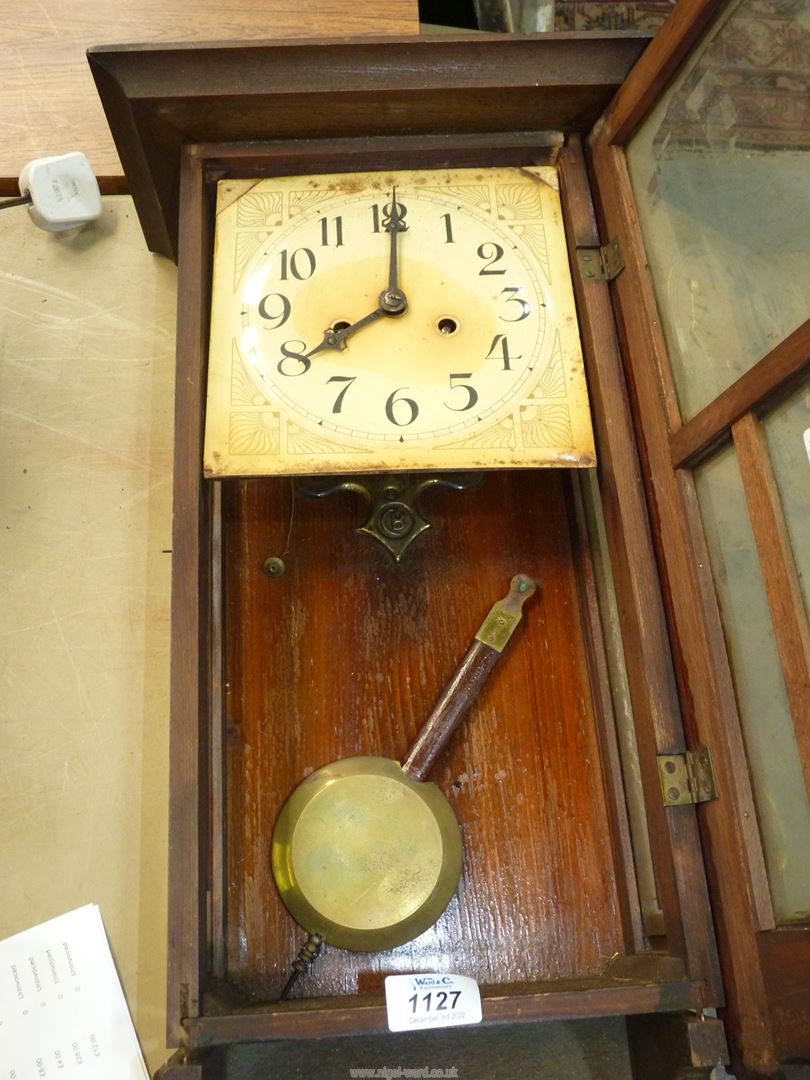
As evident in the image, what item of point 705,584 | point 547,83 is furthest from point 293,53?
point 705,584

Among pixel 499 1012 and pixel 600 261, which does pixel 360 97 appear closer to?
pixel 600 261

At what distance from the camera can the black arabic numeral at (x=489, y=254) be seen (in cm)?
94

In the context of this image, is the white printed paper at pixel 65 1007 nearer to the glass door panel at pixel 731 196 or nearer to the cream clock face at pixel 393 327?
the cream clock face at pixel 393 327

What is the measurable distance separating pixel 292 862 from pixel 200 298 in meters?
0.59

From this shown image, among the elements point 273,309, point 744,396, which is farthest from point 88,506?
point 744,396

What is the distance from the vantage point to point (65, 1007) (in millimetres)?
890

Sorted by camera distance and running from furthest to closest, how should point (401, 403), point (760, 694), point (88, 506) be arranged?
1. point (88, 506)
2. point (401, 403)
3. point (760, 694)

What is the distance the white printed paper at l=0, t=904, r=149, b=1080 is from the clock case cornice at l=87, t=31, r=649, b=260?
0.85 meters

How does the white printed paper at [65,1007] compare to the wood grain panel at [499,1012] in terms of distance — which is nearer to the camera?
the wood grain panel at [499,1012]

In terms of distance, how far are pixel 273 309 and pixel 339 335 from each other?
81 millimetres

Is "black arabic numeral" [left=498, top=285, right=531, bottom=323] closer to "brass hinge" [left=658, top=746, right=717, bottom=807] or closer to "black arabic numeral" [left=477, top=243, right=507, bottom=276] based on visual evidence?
"black arabic numeral" [left=477, top=243, right=507, bottom=276]

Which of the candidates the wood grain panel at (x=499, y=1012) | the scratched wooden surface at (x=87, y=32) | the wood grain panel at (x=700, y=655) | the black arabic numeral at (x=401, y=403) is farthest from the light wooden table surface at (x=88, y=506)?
the wood grain panel at (x=700, y=655)

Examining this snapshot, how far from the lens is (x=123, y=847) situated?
96cm

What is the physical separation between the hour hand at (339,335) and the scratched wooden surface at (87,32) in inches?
23.6
